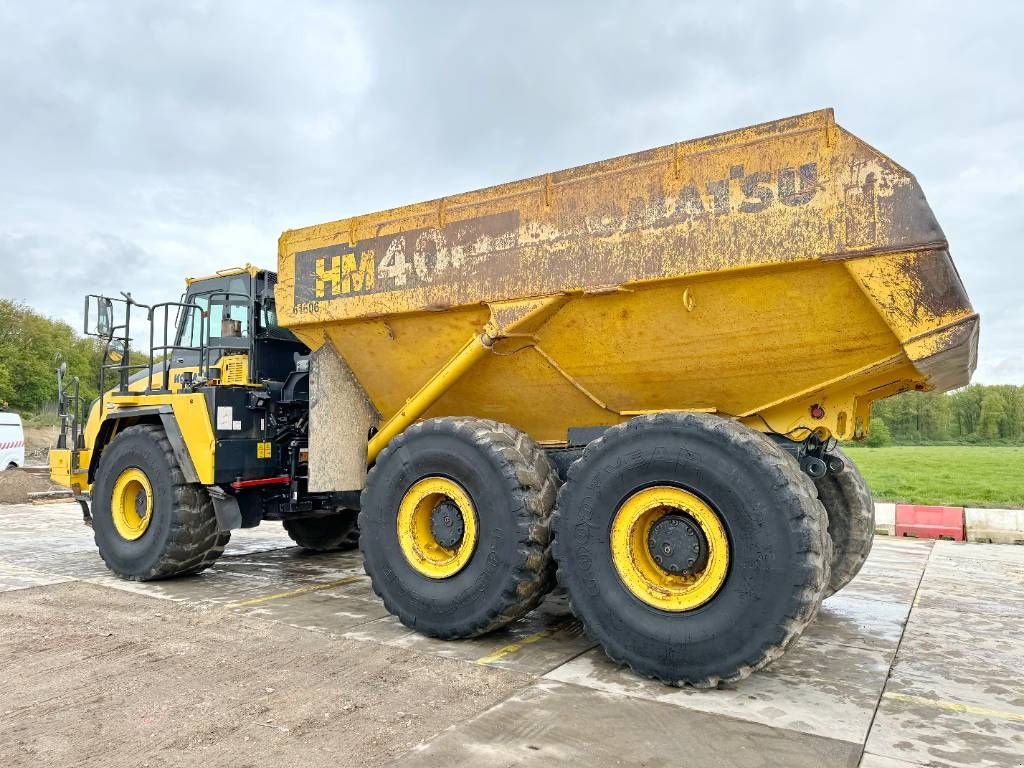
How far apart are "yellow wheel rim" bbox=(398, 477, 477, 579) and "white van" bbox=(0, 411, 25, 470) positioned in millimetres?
22933

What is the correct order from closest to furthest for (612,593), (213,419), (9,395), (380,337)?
1. (612,593)
2. (380,337)
3. (213,419)
4. (9,395)

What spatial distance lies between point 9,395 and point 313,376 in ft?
155

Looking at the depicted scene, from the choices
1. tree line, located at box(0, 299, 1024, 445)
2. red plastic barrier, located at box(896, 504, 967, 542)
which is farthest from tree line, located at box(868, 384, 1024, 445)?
red plastic barrier, located at box(896, 504, 967, 542)

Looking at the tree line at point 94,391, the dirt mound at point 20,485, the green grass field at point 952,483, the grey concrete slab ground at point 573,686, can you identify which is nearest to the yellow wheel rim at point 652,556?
the grey concrete slab ground at point 573,686

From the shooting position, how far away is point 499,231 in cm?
504

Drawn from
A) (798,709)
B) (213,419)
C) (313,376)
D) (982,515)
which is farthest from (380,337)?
(982,515)

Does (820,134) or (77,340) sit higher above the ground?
(77,340)

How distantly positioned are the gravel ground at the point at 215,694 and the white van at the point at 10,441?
20998 mm

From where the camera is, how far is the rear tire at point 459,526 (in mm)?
4648

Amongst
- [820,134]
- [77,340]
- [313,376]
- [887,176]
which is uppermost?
[77,340]

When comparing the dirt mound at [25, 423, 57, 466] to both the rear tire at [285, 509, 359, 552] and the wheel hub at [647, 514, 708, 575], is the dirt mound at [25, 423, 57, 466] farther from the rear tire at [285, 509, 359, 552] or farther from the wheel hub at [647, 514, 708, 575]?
the wheel hub at [647, 514, 708, 575]

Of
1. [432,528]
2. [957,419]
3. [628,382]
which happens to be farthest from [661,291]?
[957,419]

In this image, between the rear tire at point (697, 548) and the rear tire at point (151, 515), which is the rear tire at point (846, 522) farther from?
the rear tire at point (151, 515)

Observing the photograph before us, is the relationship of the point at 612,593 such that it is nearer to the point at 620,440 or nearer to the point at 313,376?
the point at 620,440
